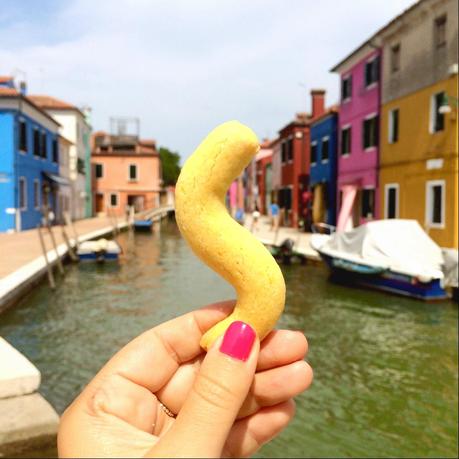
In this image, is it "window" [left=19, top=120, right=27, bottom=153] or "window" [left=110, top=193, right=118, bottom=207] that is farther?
"window" [left=110, top=193, right=118, bottom=207]

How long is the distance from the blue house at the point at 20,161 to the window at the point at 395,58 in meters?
21.8

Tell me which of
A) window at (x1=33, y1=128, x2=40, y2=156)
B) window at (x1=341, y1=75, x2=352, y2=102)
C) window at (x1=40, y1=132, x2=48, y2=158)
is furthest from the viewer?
window at (x1=341, y1=75, x2=352, y2=102)

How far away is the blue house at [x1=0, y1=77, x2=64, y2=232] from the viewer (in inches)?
73.5

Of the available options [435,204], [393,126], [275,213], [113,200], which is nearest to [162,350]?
[435,204]

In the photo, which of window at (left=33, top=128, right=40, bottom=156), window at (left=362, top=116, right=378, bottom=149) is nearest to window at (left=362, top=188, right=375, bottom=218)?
window at (left=362, top=116, right=378, bottom=149)

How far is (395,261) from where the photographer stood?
16047 millimetres

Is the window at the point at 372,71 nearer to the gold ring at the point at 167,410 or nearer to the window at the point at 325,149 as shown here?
the window at the point at 325,149

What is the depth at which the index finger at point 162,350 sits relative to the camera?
1.48m

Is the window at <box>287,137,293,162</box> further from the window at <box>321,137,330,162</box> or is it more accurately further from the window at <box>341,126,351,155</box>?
the window at <box>341,126,351,155</box>

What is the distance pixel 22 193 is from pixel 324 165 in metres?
29.5

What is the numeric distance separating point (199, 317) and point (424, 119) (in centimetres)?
2008

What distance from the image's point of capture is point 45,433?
10.9 ft

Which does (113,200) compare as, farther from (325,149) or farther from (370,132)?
(370,132)

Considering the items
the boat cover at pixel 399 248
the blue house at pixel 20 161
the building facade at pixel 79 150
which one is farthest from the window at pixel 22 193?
the building facade at pixel 79 150
